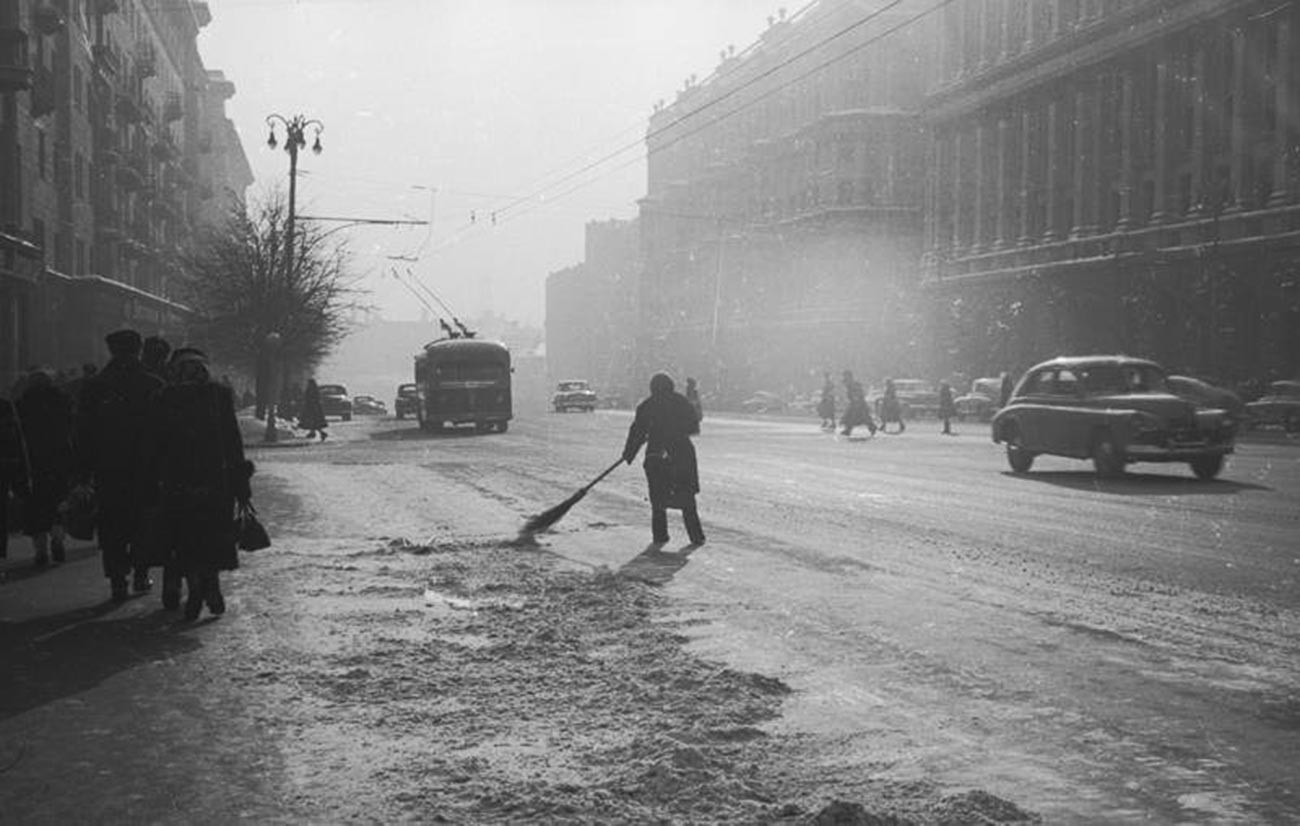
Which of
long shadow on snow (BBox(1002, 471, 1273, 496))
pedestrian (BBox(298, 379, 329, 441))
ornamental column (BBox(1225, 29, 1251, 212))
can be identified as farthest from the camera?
ornamental column (BBox(1225, 29, 1251, 212))

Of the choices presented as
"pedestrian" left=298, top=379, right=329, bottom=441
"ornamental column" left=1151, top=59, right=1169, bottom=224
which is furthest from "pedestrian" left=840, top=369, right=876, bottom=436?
Result: "ornamental column" left=1151, top=59, right=1169, bottom=224

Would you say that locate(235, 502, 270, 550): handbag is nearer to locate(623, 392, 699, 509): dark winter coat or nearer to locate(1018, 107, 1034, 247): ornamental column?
locate(623, 392, 699, 509): dark winter coat

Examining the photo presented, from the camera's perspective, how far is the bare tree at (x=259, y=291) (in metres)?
51.6

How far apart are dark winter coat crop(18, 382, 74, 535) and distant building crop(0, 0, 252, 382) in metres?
22.6

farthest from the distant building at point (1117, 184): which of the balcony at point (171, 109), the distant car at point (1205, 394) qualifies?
the balcony at point (171, 109)

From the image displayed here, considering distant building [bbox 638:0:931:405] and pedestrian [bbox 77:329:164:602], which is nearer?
pedestrian [bbox 77:329:164:602]

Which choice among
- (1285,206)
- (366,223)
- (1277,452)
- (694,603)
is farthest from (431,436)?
(694,603)

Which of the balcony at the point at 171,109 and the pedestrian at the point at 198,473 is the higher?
the balcony at the point at 171,109

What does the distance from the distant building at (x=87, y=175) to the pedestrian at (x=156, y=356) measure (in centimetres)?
2513

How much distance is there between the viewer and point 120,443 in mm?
9180

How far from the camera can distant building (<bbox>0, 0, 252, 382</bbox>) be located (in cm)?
3569

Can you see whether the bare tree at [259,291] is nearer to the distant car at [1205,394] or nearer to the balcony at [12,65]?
the balcony at [12,65]

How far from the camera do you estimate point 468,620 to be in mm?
8305

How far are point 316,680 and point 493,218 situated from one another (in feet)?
156
